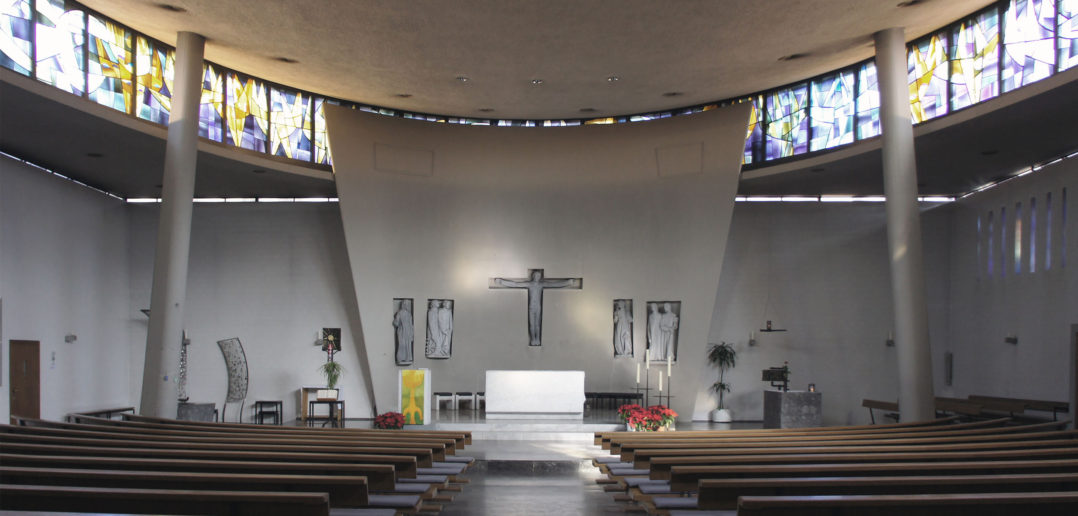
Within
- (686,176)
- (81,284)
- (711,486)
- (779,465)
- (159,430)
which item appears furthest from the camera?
(686,176)

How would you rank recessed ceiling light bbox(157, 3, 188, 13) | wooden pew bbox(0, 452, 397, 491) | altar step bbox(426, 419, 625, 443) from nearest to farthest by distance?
1. wooden pew bbox(0, 452, 397, 491)
2. recessed ceiling light bbox(157, 3, 188, 13)
3. altar step bbox(426, 419, 625, 443)

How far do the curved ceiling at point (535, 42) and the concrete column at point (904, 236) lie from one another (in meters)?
0.61

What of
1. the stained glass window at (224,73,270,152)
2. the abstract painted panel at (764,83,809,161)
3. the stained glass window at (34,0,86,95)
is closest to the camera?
the stained glass window at (34,0,86,95)

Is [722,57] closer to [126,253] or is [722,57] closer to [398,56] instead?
[398,56]

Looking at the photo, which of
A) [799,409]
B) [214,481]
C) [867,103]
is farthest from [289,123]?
[214,481]

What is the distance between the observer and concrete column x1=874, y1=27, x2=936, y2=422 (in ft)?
35.4

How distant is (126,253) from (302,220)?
10.3 ft

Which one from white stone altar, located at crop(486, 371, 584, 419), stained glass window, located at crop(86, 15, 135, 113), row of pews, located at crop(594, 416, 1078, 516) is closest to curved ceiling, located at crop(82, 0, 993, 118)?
stained glass window, located at crop(86, 15, 135, 113)

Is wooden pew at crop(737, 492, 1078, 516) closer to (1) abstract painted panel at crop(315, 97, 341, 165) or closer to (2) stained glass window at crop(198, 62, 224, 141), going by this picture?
(2) stained glass window at crop(198, 62, 224, 141)

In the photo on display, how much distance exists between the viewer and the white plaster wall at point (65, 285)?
39.0ft

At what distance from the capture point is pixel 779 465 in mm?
4742

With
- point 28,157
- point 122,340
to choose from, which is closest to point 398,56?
point 28,157

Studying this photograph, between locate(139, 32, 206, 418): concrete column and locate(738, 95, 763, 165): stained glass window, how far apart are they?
29.6 feet

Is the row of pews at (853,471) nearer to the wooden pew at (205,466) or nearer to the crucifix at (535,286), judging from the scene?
the wooden pew at (205,466)
